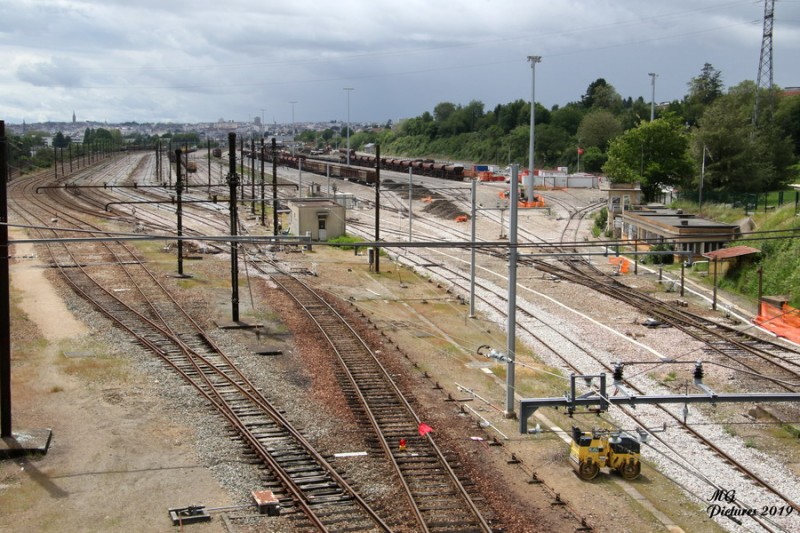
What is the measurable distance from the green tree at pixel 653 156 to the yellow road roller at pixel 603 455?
137 ft

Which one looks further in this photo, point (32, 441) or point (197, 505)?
point (32, 441)

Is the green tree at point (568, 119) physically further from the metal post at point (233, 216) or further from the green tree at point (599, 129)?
the metal post at point (233, 216)

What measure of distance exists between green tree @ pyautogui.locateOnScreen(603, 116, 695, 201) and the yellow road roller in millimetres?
41693

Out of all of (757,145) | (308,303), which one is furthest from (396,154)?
(308,303)

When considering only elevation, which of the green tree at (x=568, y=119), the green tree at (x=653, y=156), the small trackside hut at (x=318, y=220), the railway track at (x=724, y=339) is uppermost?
the green tree at (x=568, y=119)

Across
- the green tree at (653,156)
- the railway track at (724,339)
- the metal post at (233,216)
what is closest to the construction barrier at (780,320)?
the railway track at (724,339)

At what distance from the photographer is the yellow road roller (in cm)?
1392

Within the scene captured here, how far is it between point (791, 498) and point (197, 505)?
365 inches

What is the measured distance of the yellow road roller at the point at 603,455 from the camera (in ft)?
45.7

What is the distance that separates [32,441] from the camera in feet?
48.6

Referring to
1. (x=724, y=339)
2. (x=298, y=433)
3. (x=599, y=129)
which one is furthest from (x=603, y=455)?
(x=599, y=129)

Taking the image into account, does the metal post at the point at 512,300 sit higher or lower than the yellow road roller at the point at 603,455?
higher

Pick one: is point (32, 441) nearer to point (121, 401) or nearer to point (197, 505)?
point (121, 401)

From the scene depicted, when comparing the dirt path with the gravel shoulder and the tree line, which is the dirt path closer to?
the gravel shoulder
